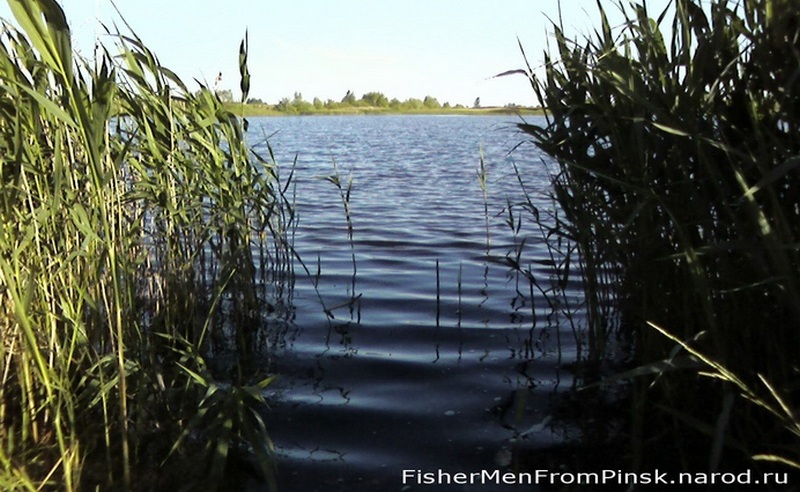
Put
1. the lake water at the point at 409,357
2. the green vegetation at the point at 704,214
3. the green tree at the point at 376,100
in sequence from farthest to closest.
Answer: the green tree at the point at 376,100 < the lake water at the point at 409,357 < the green vegetation at the point at 704,214

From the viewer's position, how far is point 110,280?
3.05m

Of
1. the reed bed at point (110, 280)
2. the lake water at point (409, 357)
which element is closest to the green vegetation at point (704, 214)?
the lake water at point (409, 357)

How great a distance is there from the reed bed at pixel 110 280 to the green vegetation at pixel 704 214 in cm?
139

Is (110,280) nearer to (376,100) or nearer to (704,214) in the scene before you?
(704,214)

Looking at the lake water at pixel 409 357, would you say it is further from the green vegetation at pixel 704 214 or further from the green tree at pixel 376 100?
the green tree at pixel 376 100

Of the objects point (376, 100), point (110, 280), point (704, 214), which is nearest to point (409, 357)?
point (110, 280)

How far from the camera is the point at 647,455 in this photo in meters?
2.77

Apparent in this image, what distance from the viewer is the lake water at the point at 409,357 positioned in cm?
292

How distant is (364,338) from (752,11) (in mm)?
2516

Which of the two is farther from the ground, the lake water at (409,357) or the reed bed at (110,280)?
the reed bed at (110,280)

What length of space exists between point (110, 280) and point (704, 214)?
214 centimetres

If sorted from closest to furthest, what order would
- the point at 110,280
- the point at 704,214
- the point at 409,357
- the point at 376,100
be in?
the point at 704,214 → the point at 110,280 → the point at 409,357 → the point at 376,100

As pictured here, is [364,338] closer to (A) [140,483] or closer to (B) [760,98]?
(A) [140,483]

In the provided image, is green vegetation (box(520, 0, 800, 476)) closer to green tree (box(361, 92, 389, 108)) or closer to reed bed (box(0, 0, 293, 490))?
reed bed (box(0, 0, 293, 490))
